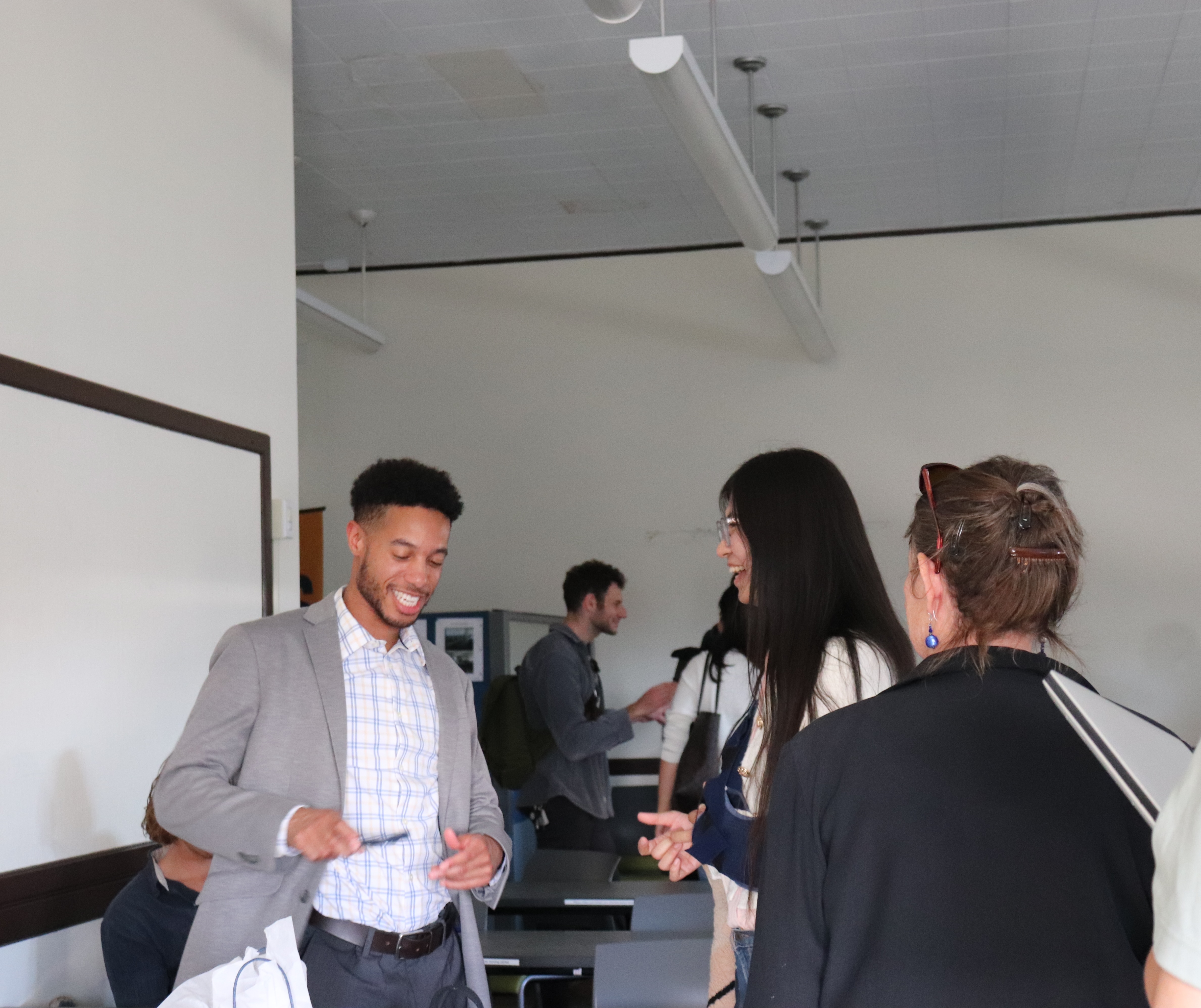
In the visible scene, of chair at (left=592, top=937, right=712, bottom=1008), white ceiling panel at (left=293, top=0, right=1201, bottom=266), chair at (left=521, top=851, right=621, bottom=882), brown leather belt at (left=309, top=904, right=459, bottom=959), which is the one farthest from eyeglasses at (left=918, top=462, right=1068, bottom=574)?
white ceiling panel at (left=293, top=0, right=1201, bottom=266)

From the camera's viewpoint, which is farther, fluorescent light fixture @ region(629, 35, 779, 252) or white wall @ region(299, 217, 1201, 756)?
white wall @ region(299, 217, 1201, 756)

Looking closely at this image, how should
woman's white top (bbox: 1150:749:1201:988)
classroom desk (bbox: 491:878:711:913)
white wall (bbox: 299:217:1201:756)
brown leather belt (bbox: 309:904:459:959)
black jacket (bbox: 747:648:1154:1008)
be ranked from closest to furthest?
woman's white top (bbox: 1150:749:1201:988) < black jacket (bbox: 747:648:1154:1008) < brown leather belt (bbox: 309:904:459:959) < classroom desk (bbox: 491:878:711:913) < white wall (bbox: 299:217:1201:756)

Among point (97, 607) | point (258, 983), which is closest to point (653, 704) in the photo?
point (97, 607)

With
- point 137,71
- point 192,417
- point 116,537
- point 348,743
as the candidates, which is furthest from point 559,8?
point 348,743

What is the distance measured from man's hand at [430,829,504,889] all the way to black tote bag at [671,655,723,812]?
1.94 meters

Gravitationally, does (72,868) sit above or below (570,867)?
above

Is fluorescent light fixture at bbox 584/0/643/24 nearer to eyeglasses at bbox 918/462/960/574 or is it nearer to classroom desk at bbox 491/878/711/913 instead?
eyeglasses at bbox 918/462/960/574

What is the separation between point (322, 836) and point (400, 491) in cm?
73

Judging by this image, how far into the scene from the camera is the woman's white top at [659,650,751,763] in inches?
152

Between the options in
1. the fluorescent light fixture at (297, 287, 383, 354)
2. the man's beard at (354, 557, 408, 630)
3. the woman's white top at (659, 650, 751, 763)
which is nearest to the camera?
the man's beard at (354, 557, 408, 630)

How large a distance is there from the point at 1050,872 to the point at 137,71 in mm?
2949

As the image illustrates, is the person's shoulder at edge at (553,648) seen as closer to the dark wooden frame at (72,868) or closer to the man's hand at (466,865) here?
the dark wooden frame at (72,868)

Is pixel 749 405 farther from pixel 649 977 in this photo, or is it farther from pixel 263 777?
pixel 263 777

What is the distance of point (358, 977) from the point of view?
1.91m
